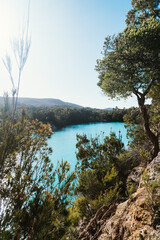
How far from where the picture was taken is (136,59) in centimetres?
444

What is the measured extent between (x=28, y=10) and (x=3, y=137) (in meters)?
1.70

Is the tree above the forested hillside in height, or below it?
above

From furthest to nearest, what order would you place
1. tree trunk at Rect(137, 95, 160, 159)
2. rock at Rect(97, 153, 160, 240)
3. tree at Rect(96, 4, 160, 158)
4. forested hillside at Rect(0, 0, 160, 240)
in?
1. tree trunk at Rect(137, 95, 160, 159)
2. tree at Rect(96, 4, 160, 158)
3. forested hillside at Rect(0, 0, 160, 240)
4. rock at Rect(97, 153, 160, 240)

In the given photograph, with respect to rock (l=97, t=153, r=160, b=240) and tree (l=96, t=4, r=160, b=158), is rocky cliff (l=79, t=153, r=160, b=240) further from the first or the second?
tree (l=96, t=4, r=160, b=158)

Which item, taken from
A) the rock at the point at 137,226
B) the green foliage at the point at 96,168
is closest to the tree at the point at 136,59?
the green foliage at the point at 96,168

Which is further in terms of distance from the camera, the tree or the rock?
the tree

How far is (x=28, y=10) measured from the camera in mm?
1520

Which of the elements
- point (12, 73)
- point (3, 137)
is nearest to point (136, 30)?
point (12, 73)

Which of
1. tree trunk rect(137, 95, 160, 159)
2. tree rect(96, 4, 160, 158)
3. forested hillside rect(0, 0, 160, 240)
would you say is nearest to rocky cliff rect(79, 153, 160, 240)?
forested hillside rect(0, 0, 160, 240)

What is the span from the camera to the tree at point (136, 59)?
407cm

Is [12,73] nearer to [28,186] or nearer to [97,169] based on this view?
[28,186]

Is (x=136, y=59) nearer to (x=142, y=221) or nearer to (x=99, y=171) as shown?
(x=142, y=221)

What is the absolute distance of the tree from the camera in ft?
13.4

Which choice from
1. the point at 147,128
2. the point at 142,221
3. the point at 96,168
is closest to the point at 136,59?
the point at 147,128
